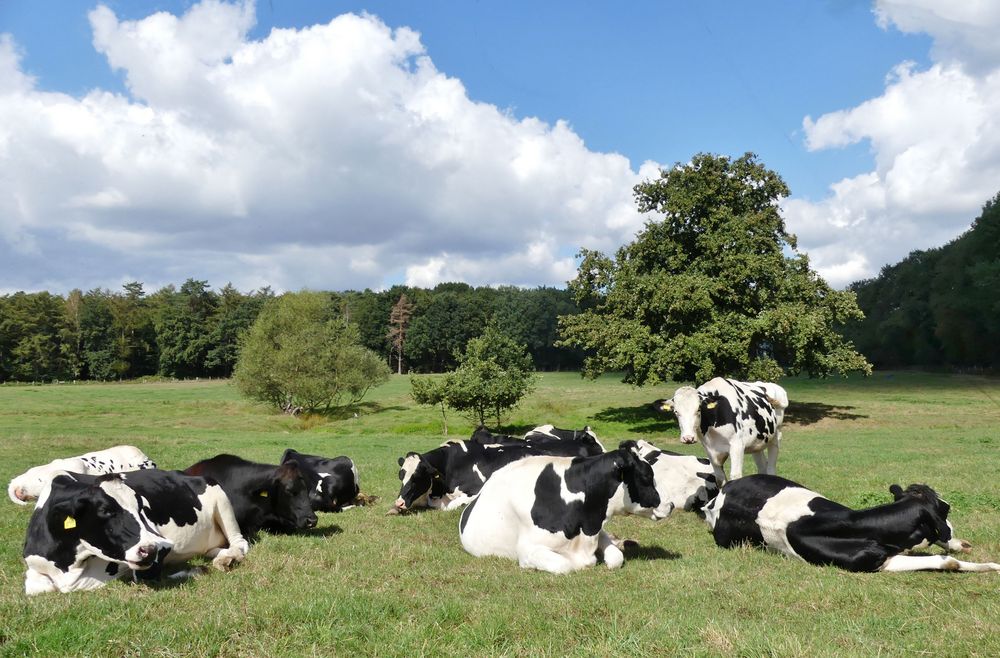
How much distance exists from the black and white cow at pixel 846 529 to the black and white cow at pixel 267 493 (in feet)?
18.5

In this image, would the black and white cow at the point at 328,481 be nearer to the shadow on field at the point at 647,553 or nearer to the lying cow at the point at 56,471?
the lying cow at the point at 56,471

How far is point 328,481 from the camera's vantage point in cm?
1231

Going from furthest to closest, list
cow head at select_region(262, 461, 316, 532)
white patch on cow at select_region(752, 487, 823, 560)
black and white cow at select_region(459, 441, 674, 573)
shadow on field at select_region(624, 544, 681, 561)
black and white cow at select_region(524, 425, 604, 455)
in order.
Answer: black and white cow at select_region(524, 425, 604, 455), cow head at select_region(262, 461, 316, 532), shadow on field at select_region(624, 544, 681, 561), white patch on cow at select_region(752, 487, 823, 560), black and white cow at select_region(459, 441, 674, 573)

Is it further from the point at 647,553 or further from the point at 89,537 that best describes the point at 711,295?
the point at 89,537

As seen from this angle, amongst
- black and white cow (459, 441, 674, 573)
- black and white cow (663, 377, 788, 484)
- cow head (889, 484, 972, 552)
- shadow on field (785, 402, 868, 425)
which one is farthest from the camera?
shadow on field (785, 402, 868, 425)

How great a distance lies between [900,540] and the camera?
772 centimetres

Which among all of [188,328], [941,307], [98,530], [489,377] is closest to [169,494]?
[98,530]

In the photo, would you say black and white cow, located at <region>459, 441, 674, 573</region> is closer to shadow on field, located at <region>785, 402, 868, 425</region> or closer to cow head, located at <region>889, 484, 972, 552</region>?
cow head, located at <region>889, 484, 972, 552</region>

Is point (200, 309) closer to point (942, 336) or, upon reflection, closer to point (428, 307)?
point (428, 307)

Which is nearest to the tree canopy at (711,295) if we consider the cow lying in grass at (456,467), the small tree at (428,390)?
the small tree at (428,390)

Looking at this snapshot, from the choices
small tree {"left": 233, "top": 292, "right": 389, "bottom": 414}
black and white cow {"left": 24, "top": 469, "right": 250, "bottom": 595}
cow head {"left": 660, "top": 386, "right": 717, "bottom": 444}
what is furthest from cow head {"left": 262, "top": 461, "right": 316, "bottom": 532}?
small tree {"left": 233, "top": 292, "right": 389, "bottom": 414}

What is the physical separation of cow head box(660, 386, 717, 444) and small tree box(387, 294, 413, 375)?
110142mm

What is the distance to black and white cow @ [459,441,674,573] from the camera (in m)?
8.23

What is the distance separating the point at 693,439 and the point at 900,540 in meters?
4.63
